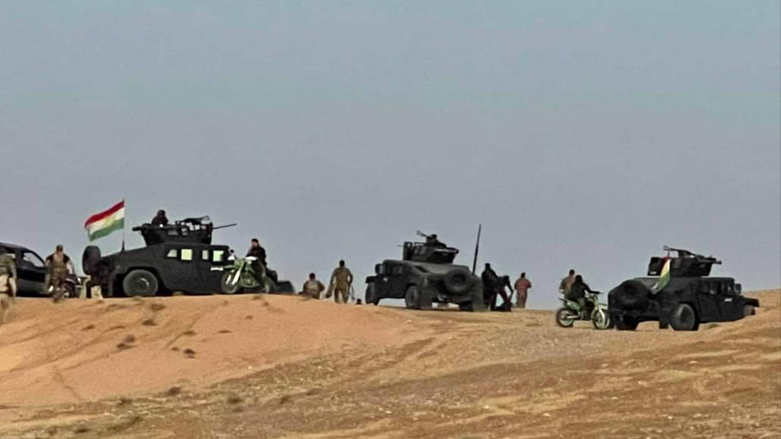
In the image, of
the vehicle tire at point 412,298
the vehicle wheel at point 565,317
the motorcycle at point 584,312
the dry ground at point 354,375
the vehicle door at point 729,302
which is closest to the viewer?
the dry ground at point 354,375

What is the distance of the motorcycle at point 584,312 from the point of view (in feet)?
92.9

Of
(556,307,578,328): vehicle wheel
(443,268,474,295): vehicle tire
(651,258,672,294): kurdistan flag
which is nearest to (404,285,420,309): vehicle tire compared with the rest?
(443,268,474,295): vehicle tire

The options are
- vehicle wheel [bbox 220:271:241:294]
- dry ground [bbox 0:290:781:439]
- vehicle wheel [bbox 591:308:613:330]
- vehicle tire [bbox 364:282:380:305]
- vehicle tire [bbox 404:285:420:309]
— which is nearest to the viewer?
dry ground [bbox 0:290:781:439]

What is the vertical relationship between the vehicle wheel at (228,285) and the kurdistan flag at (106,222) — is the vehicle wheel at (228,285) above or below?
below

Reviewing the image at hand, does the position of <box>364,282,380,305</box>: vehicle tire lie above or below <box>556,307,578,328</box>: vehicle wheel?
above

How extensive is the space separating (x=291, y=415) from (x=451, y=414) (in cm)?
195

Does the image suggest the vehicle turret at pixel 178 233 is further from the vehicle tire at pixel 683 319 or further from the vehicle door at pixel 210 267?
the vehicle tire at pixel 683 319

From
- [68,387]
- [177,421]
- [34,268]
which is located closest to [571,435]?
[177,421]

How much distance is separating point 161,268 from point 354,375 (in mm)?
10193

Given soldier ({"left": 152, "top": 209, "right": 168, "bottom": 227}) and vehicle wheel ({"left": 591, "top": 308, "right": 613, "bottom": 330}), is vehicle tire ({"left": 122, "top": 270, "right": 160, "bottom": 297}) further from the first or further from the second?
vehicle wheel ({"left": 591, "top": 308, "right": 613, "bottom": 330})

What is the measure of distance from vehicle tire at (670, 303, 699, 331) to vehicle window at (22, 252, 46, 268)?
1315cm

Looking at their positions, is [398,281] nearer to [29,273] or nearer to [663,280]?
[663,280]

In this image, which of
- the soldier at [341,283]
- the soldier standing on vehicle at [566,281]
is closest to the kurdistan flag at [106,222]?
the soldier at [341,283]

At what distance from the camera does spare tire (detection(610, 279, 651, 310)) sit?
28.0 m
